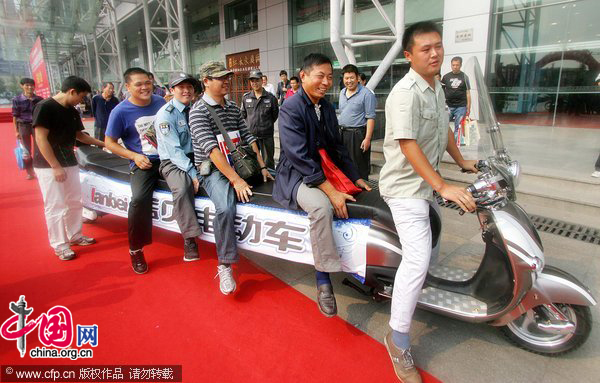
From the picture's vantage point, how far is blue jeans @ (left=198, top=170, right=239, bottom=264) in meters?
2.81

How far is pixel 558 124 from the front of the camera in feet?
28.1

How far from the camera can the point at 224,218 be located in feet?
9.20

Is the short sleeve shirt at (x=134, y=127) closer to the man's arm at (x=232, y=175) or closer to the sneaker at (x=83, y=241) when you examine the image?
the man's arm at (x=232, y=175)

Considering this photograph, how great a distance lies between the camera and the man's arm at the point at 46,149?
3292 mm

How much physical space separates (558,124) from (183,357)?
9.69 meters

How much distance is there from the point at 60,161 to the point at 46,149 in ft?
0.79

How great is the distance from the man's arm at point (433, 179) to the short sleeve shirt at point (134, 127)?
8.18ft

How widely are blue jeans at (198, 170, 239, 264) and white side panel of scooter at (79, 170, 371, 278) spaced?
85mm

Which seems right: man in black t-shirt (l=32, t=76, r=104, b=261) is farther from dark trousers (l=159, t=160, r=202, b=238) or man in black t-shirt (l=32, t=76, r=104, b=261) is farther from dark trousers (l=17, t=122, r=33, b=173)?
dark trousers (l=17, t=122, r=33, b=173)

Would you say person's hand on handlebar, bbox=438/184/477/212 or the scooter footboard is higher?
person's hand on handlebar, bbox=438/184/477/212

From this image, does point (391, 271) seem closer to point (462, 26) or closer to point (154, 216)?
point (154, 216)

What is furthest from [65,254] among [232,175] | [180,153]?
[232,175]

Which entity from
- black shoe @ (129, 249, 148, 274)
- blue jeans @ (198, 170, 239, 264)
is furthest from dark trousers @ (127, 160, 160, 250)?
blue jeans @ (198, 170, 239, 264)

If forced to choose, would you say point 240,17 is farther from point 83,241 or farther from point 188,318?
point 188,318
